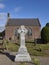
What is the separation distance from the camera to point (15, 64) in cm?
1459

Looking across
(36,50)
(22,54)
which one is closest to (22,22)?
(36,50)

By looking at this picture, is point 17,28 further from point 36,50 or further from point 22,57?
point 22,57

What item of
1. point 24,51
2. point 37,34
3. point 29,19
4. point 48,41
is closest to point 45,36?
point 48,41

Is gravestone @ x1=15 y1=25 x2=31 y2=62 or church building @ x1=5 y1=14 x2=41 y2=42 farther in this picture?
church building @ x1=5 y1=14 x2=41 y2=42

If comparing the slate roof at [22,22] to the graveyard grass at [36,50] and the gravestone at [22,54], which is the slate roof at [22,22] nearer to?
the graveyard grass at [36,50]

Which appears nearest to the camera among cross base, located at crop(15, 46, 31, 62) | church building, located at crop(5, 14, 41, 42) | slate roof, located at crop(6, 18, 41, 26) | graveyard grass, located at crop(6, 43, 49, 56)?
cross base, located at crop(15, 46, 31, 62)

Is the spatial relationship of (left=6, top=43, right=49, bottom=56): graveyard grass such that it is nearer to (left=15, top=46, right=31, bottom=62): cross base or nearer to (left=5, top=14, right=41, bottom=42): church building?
(left=15, top=46, right=31, bottom=62): cross base

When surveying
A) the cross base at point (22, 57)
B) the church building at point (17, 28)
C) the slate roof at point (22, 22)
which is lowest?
the cross base at point (22, 57)

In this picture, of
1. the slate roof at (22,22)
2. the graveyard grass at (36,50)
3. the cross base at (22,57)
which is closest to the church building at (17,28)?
the slate roof at (22,22)

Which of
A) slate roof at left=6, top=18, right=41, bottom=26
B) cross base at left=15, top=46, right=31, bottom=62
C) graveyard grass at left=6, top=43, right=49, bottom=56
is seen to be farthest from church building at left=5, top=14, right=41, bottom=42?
cross base at left=15, top=46, right=31, bottom=62

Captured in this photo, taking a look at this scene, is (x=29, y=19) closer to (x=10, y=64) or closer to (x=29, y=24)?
(x=29, y=24)

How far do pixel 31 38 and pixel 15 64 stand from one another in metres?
41.3

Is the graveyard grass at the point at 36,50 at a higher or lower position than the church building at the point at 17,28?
lower

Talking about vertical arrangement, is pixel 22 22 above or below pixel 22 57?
above
